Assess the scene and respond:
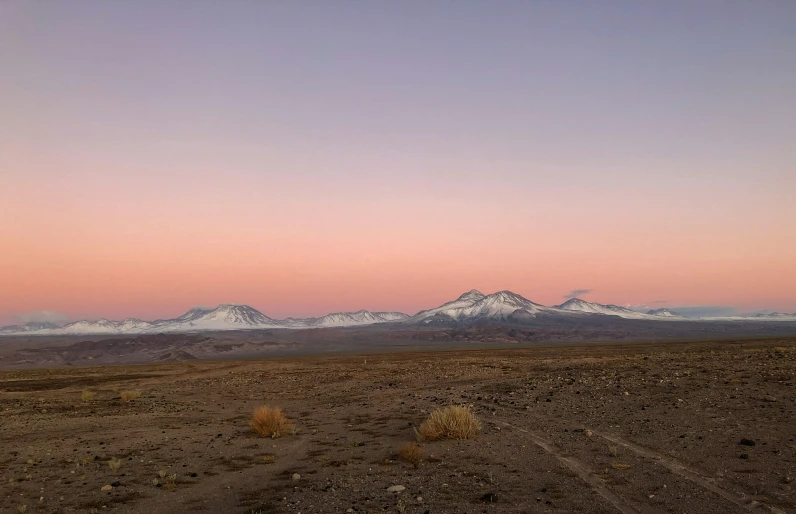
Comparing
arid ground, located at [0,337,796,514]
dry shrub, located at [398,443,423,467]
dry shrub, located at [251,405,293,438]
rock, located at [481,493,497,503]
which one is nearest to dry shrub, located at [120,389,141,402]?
arid ground, located at [0,337,796,514]

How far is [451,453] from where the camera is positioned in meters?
13.2

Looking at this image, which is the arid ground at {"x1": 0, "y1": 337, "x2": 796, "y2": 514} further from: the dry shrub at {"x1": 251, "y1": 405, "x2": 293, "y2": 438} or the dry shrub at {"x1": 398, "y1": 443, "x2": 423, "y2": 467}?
the dry shrub at {"x1": 251, "y1": 405, "x2": 293, "y2": 438}

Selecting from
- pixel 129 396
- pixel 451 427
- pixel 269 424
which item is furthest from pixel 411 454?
pixel 129 396

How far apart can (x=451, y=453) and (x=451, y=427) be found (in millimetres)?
1378

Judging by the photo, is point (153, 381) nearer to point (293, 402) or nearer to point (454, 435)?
point (293, 402)

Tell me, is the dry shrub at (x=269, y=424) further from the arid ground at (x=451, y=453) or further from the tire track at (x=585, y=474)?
the tire track at (x=585, y=474)

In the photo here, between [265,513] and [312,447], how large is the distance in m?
5.91

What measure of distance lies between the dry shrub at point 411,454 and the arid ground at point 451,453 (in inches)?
10.0

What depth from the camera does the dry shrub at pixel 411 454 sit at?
12398mm

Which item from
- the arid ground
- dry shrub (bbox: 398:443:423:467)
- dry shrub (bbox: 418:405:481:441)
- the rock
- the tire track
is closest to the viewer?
the tire track

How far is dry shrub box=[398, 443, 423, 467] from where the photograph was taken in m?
12.4

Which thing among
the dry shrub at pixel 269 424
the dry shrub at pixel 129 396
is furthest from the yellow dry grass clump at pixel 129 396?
the dry shrub at pixel 269 424

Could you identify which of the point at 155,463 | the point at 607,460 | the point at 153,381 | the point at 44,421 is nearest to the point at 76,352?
the point at 153,381

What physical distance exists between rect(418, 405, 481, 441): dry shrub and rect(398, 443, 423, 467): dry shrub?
65.3 inches
